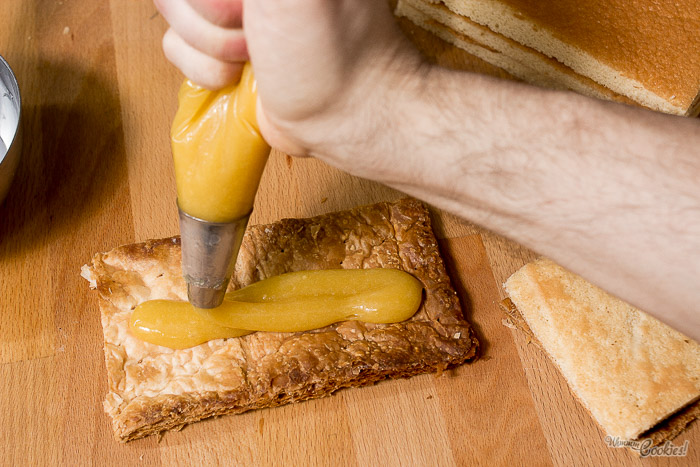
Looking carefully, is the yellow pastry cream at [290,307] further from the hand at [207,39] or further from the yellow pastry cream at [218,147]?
the hand at [207,39]

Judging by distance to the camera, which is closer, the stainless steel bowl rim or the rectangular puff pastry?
the rectangular puff pastry

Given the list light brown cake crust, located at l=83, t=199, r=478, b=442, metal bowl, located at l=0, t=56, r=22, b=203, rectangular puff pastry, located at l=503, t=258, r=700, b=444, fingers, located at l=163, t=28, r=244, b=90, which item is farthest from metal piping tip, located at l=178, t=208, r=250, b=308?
rectangular puff pastry, located at l=503, t=258, r=700, b=444

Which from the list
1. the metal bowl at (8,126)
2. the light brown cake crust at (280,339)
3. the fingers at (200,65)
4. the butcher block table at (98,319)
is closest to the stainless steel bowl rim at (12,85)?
the metal bowl at (8,126)

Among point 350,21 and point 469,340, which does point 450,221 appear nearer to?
point 469,340

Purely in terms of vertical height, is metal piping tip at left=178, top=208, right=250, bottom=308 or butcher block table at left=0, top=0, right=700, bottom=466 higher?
metal piping tip at left=178, top=208, right=250, bottom=308

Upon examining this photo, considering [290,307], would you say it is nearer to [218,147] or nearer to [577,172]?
[218,147]

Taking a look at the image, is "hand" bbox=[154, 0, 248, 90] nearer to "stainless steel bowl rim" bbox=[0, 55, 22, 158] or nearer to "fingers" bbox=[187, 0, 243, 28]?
"fingers" bbox=[187, 0, 243, 28]

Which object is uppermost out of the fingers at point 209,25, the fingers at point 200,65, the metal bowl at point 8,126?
the fingers at point 209,25
